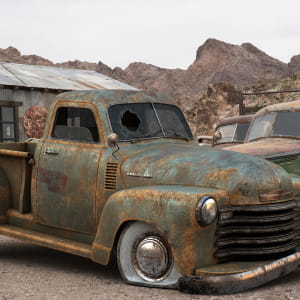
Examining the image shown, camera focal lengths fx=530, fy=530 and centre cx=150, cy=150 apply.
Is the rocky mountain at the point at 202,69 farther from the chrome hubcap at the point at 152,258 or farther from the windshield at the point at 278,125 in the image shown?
the chrome hubcap at the point at 152,258

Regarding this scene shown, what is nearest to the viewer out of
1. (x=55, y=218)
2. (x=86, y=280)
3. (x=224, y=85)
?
(x=86, y=280)

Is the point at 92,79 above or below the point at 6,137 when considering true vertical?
above

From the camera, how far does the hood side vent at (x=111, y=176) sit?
16.7ft

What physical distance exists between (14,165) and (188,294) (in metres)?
2.87

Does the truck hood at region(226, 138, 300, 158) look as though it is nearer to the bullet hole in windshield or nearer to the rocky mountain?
the bullet hole in windshield

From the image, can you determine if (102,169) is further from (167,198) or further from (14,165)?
(14,165)

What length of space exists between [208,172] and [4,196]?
278 cm

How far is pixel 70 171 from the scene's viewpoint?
5496 mm

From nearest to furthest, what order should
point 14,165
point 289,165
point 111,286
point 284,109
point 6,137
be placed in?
point 111,286
point 14,165
point 289,165
point 284,109
point 6,137

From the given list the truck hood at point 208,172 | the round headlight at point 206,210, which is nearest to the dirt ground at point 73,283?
the round headlight at point 206,210

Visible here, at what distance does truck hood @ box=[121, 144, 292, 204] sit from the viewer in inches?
176

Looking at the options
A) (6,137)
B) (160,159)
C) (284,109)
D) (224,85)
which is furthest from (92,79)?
(160,159)

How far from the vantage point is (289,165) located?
7414 mm

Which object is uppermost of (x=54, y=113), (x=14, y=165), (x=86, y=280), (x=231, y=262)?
(x=54, y=113)
